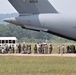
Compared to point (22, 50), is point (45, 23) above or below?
above

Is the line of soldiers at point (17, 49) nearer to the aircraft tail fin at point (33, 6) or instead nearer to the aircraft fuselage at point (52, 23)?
the aircraft fuselage at point (52, 23)

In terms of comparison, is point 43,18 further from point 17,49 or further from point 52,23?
point 17,49

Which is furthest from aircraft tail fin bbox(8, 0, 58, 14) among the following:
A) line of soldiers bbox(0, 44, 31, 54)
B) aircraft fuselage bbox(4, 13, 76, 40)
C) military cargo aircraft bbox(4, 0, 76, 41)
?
line of soldiers bbox(0, 44, 31, 54)

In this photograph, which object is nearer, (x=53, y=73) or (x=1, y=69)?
(x=53, y=73)

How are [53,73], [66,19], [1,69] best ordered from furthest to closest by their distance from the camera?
[66,19] < [1,69] < [53,73]

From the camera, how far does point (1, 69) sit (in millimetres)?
33906

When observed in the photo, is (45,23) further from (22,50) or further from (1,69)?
(1,69)

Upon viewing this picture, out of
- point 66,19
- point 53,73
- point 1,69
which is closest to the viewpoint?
point 53,73

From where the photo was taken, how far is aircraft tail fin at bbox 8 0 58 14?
6278 cm

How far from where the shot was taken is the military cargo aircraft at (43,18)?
199 ft

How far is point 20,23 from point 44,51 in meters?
5.09

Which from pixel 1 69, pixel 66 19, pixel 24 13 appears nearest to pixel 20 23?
pixel 24 13

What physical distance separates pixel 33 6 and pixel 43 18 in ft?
9.38

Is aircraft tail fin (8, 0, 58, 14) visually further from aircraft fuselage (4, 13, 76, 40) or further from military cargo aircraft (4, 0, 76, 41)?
aircraft fuselage (4, 13, 76, 40)
